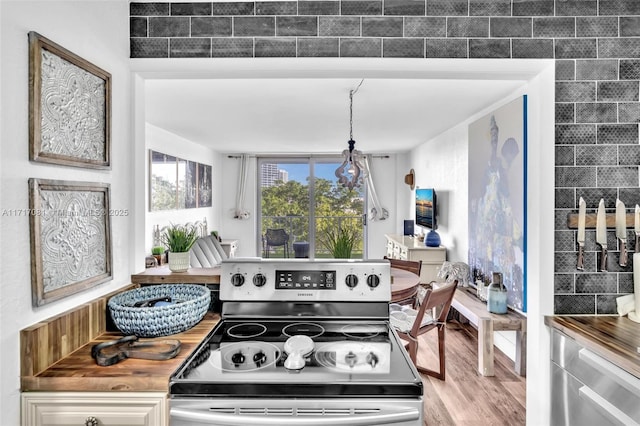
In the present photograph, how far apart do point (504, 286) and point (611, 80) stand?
2359 mm

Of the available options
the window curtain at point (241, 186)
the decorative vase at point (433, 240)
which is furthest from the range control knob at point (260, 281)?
the window curtain at point (241, 186)

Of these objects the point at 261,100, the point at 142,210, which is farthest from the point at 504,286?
the point at 142,210

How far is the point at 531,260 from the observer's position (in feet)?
6.07

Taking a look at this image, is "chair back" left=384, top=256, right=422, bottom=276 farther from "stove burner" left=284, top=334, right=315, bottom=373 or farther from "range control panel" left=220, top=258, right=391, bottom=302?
"stove burner" left=284, top=334, right=315, bottom=373

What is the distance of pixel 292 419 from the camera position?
1236mm

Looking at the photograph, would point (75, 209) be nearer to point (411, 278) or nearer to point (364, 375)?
point (364, 375)

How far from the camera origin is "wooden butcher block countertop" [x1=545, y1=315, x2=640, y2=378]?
1.35 m

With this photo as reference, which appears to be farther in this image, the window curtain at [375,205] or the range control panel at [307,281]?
the window curtain at [375,205]

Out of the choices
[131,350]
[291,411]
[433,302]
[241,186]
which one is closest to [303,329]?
[291,411]

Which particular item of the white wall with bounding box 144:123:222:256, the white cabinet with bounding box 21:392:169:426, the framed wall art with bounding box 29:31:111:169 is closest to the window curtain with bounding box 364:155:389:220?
the white wall with bounding box 144:123:222:256

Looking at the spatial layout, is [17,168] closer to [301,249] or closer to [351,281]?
[351,281]

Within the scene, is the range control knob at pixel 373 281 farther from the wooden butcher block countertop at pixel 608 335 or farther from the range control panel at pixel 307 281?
the wooden butcher block countertop at pixel 608 335

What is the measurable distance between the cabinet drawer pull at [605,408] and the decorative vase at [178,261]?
178cm

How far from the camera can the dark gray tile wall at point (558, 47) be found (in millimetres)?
1796
